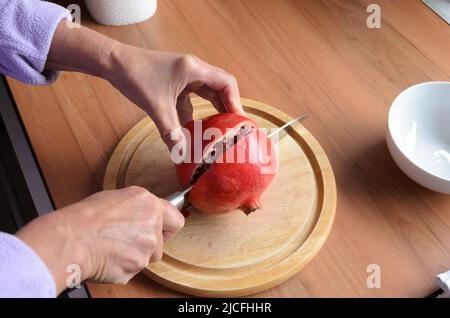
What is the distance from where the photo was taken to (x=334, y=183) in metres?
0.86

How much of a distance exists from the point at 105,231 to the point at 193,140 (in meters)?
0.23

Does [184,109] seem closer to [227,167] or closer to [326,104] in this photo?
[227,167]

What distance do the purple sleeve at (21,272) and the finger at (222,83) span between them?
400 mm

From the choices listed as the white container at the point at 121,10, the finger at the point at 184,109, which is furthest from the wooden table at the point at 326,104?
the finger at the point at 184,109

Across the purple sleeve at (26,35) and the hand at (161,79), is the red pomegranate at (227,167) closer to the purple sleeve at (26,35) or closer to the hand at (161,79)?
the hand at (161,79)

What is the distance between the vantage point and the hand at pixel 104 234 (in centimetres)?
59

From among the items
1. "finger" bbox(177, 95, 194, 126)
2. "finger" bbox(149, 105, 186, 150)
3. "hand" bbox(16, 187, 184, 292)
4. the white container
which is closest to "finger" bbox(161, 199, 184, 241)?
"hand" bbox(16, 187, 184, 292)

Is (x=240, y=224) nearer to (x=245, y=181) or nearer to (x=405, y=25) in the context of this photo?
(x=245, y=181)

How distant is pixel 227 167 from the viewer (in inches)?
30.4

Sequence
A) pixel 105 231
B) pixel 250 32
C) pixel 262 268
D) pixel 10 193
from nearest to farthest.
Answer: pixel 105 231 → pixel 262 268 → pixel 250 32 → pixel 10 193

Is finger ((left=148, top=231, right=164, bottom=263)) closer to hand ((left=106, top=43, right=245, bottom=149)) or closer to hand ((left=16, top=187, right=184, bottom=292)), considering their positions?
hand ((left=16, top=187, right=184, bottom=292))

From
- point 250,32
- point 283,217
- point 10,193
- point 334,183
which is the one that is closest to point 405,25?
point 250,32

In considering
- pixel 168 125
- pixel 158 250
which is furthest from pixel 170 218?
pixel 168 125

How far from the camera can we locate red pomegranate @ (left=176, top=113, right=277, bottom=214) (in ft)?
2.53
